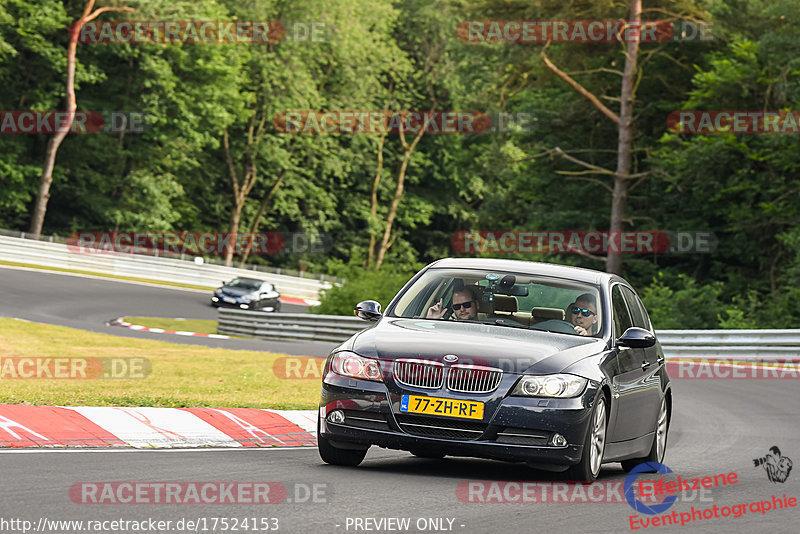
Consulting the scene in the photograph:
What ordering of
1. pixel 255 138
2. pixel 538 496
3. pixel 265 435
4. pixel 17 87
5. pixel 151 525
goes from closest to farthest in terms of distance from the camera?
1. pixel 151 525
2. pixel 538 496
3. pixel 265 435
4. pixel 17 87
5. pixel 255 138

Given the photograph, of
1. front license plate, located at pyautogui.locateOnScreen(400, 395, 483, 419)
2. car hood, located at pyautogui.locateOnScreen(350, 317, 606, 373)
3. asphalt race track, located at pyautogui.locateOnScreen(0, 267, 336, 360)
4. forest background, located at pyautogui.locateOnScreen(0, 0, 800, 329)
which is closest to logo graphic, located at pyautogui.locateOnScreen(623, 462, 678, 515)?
car hood, located at pyautogui.locateOnScreen(350, 317, 606, 373)

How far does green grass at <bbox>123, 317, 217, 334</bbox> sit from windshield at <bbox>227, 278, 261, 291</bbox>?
852 cm

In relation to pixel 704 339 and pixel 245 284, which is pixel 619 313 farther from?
pixel 245 284

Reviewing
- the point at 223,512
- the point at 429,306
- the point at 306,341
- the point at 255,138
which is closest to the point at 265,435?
the point at 429,306

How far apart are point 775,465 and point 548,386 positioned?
3.50 m

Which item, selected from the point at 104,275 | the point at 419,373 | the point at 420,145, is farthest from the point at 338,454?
the point at 420,145

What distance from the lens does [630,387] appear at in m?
9.65

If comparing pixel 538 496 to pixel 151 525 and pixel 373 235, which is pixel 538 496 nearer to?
pixel 151 525

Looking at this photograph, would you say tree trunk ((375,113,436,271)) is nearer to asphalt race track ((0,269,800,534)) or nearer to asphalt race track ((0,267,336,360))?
asphalt race track ((0,267,336,360))

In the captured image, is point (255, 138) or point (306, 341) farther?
point (255, 138)

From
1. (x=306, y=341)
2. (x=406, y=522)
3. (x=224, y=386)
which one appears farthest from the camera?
(x=306, y=341)

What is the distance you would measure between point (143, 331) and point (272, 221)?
1693 inches

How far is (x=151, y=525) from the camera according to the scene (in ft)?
20.7

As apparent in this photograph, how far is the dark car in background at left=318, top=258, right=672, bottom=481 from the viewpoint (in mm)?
8438
